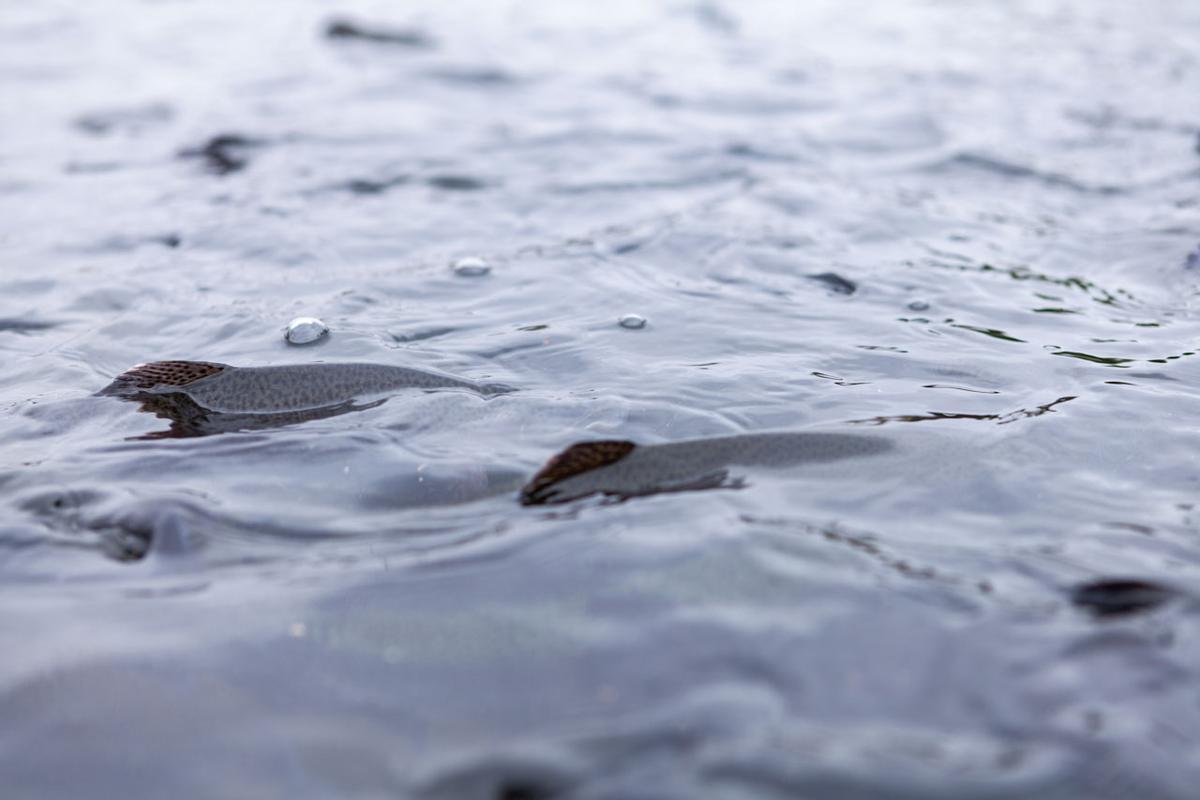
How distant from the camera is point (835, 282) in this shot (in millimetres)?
6004

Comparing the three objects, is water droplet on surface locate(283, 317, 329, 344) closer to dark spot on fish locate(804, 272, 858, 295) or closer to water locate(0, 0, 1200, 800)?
water locate(0, 0, 1200, 800)

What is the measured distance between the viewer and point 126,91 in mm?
10695

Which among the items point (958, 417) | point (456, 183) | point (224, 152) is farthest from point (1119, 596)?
point (224, 152)

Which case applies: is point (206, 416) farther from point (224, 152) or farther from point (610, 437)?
point (224, 152)

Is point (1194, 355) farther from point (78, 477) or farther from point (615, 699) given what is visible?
point (78, 477)

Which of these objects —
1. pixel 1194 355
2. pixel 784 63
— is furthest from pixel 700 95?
pixel 1194 355

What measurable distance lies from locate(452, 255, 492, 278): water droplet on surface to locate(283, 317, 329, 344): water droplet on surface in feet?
3.66

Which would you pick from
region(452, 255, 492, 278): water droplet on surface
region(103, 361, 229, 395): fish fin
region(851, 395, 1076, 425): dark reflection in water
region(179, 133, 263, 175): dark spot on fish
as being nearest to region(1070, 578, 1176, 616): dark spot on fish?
region(851, 395, 1076, 425): dark reflection in water

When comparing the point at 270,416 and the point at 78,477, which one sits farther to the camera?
the point at 270,416

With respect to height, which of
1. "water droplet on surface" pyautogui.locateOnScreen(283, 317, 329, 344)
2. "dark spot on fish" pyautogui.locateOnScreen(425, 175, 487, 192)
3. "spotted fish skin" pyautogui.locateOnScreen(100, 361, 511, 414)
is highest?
"spotted fish skin" pyautogui.locateOnScreen(100, 361, 511, 414)

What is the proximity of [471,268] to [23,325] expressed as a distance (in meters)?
2.30

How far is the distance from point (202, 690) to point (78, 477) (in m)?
1.36

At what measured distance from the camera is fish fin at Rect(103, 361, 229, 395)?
14.4ft

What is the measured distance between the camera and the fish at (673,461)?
3.60 m
